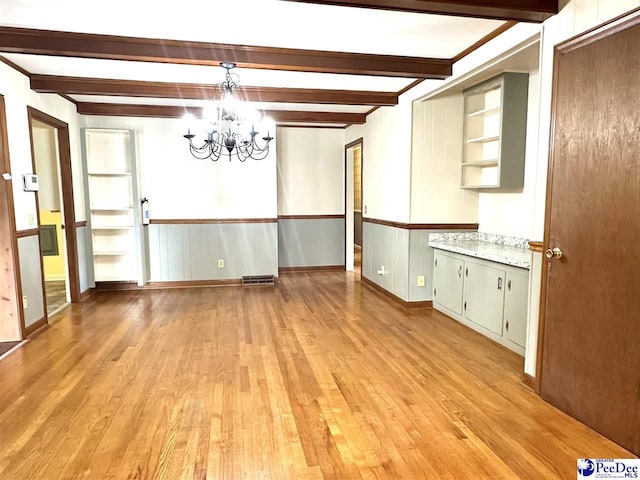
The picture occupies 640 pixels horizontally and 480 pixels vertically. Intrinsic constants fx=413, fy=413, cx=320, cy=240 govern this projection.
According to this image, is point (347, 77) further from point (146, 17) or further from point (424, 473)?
point (424, 473)

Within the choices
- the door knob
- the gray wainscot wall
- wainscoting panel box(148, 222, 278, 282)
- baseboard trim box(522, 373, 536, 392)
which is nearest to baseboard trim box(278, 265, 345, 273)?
wainscoting panel box(148, 222, 278, 282)

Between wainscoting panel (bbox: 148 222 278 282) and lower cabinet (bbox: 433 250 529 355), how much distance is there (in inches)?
105

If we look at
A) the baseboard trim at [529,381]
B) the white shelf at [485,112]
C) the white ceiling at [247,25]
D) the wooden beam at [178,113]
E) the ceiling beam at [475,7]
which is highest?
the white ceiling at [247,25]

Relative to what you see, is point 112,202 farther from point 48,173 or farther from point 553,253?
point 553,253

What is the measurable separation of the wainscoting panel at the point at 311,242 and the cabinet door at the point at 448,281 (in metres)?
2.73

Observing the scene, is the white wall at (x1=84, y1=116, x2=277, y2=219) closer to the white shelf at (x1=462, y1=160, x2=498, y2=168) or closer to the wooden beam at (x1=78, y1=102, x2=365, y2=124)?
the wooden beam at (x1=78, y1=102, x2=365, y2=124)

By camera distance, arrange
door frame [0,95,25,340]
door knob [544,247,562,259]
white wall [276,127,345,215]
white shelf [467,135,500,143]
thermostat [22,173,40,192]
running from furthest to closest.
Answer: white wall [276,127,345,215] → white shelf [467,135,500,143] → thermostat [22,173,40,192] → door frame [0,95,25,340] → door knob [544,247,562,259]

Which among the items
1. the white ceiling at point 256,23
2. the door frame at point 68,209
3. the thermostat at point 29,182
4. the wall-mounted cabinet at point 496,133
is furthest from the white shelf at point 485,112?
the door frame at point 68,209

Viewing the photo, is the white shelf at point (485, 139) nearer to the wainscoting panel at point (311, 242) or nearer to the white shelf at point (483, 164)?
the white shelf at point (483, 164)

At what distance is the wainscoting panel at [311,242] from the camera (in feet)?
23.2

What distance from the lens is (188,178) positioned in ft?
19.6

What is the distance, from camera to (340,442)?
220 cm

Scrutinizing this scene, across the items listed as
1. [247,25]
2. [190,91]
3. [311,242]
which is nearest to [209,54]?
[247,25]

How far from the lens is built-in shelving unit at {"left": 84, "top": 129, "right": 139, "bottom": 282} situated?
5.56m
